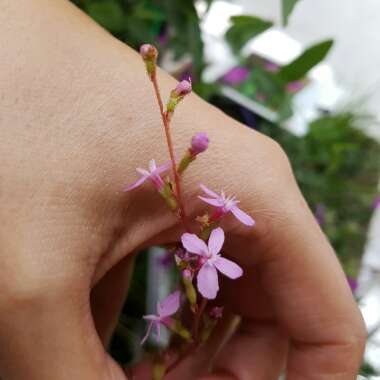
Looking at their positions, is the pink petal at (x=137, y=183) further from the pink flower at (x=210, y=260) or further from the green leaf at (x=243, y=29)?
the green leaf at (x=243, y=29)

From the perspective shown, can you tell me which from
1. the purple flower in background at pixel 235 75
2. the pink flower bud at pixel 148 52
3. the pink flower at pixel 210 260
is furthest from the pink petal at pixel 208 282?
the purple flower in background at pixel 235 75

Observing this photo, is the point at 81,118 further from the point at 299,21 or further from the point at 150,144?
the point at 299,21

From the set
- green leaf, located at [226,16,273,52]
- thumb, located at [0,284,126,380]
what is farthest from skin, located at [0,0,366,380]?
green leaf, located at [226,16,273,52]

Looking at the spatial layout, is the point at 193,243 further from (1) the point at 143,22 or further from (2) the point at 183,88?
(1) the point at 143,22

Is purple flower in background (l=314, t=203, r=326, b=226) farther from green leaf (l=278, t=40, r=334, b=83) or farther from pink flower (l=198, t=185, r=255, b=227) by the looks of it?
pink flower (l=198, t=185, r=255, b=227)

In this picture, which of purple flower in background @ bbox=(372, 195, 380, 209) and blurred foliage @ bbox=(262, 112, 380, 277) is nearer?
blurred foliage @ bbox=(262, 112, 380, 277)

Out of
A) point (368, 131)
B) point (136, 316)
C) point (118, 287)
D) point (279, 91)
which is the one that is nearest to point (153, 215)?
point (118, 287)
